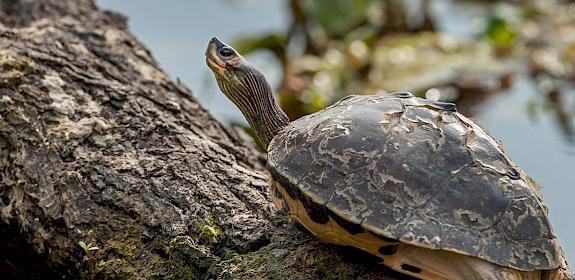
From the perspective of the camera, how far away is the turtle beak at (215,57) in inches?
99.2

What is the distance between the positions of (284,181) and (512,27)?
390 cm

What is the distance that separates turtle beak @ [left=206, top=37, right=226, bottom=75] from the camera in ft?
8.27

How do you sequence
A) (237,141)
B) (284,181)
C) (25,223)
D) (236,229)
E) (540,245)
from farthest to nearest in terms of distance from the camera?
(237,141) → (25,223) → (236,229) → (284,181) → (540,245)

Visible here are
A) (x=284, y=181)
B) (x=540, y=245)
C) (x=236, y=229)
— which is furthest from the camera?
(x=236, y=229)

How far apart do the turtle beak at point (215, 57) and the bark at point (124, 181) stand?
276 mm

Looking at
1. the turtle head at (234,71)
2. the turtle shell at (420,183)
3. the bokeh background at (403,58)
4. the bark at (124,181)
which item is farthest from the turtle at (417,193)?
the bokeh background at (403,58)

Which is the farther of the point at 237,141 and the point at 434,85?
the point at 434,85

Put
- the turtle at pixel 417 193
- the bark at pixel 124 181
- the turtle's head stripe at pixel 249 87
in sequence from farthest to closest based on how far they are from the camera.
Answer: the turtle's head stripe at pixel 249 87, the bark at pixel 124 181, the turtle at pixel 417 193

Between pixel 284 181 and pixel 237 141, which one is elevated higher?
pixel 237 141

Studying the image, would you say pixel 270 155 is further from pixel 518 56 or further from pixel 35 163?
pixel 518 56

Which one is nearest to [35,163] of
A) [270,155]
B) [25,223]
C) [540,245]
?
[25,223]

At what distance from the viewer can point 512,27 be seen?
5.79 metres

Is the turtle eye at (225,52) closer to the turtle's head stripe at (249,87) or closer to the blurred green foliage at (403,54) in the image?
the turtle's head stripe at (249,87)

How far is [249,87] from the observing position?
99.4 inches
